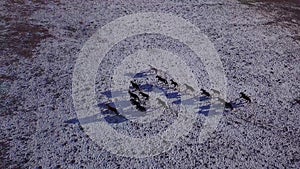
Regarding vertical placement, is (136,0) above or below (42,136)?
above

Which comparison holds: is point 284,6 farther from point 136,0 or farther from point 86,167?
point 86,167

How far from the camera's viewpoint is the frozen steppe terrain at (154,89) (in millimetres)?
2553

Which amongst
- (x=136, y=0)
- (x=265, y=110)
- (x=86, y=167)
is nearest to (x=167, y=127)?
(x=86, y=167)

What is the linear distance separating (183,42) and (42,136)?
83.2 inches

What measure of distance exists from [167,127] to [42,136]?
1.08 meters

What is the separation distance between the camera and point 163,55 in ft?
12.4

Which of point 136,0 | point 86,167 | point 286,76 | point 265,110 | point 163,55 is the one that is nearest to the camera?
point 86,167

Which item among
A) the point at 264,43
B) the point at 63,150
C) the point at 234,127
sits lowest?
the point at 63,150

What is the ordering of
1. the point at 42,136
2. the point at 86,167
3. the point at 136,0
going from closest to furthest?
the point at 86,167
the point at 42,136
the point at 136,0

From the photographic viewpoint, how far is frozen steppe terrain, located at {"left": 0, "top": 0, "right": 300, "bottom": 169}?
2.55 m

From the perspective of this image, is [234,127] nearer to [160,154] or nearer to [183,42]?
[160,154]

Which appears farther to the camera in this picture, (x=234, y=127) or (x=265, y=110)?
(x=265, y=110)

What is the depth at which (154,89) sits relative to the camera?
3.24m

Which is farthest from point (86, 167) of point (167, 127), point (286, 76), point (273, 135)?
point (286, 76)
